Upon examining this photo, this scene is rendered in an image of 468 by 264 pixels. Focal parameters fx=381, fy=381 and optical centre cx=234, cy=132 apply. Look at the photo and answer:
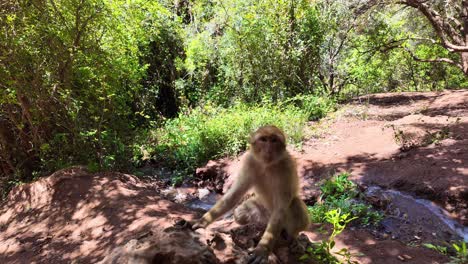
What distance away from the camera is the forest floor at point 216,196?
14.9ft

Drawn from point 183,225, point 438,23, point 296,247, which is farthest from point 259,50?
point 183,225

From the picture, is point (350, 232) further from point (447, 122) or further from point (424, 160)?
point (447, 122)

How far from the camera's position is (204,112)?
1289cm

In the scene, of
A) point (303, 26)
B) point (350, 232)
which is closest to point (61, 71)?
point (350, 232)

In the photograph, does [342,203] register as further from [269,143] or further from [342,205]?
[269,143]

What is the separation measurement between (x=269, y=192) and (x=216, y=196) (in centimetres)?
474

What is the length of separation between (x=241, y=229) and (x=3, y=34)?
18.8ft

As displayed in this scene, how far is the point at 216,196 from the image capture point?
861 cm

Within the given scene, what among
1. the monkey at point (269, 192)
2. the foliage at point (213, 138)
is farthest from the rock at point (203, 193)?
the monkey at point (269, 192)

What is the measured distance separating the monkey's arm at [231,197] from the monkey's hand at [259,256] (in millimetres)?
617

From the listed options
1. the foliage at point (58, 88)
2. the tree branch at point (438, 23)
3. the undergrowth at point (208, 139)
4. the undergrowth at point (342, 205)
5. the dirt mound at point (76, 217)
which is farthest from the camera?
the tree branch at point (438, 23)

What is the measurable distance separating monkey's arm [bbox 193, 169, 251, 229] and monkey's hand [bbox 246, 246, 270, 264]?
24.3 inches

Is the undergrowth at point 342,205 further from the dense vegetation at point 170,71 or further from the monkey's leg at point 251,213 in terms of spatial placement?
the dense vegetation at point 170,71

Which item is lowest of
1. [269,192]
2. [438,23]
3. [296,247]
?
[296,247]
